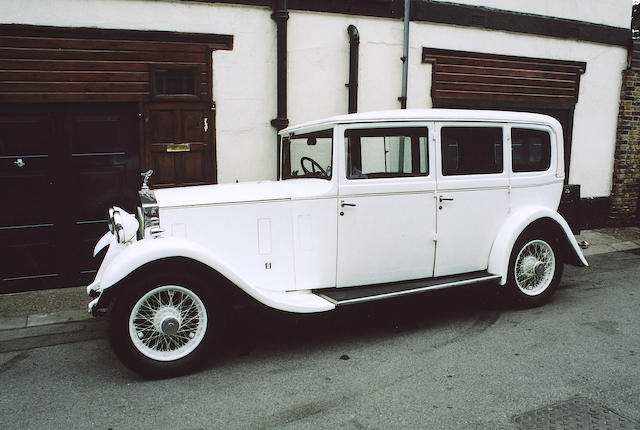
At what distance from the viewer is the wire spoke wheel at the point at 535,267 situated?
490 centimetres

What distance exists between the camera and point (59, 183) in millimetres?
5762

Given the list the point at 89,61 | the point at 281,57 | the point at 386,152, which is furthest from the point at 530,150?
the point at 89,61

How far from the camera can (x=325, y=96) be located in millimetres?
6906

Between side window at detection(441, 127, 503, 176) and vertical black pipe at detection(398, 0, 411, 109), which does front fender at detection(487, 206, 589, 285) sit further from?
vertical black pipe at detection(398, 0, 411, 109)

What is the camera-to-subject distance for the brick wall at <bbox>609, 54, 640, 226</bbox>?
357 inches

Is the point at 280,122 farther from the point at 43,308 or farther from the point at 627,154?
the point at 627,154

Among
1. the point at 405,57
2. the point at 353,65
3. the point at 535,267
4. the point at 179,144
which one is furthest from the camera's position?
the point at 405,57

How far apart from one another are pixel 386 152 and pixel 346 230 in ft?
2.65

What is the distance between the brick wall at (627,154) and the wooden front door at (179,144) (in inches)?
291

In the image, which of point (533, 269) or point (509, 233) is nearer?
point (509, 233)

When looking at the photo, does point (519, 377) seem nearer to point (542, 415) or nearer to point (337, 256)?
point (542, 415)

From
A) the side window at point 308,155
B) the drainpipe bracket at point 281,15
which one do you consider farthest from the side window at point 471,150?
the drainpipe bracket at point 281,15

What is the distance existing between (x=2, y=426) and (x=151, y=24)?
4.56m

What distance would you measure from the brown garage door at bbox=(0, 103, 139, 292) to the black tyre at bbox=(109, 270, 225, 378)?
2805 millimetres
